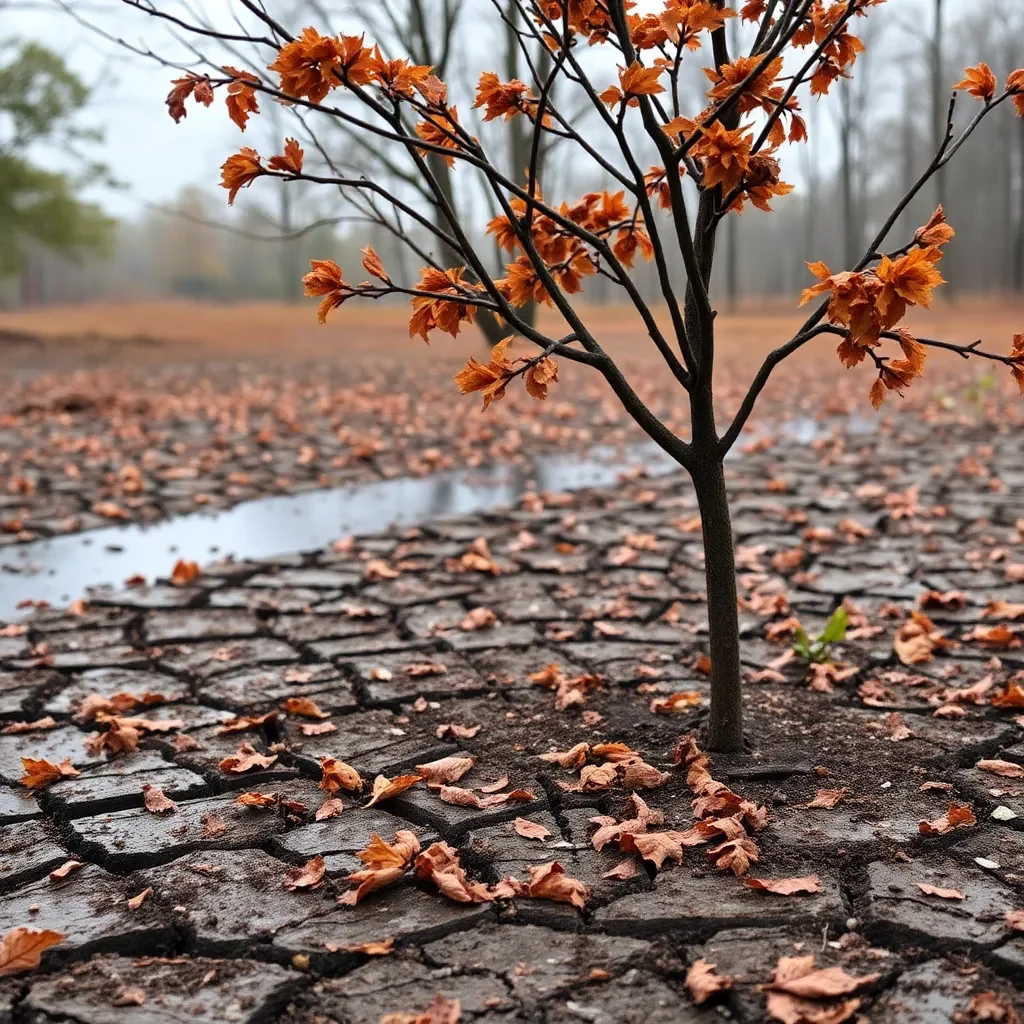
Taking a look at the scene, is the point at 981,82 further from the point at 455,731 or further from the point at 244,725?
the point at 244,725

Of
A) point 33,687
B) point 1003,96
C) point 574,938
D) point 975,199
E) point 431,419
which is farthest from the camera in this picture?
point 975,199

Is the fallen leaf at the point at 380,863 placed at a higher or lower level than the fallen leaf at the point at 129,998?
higher

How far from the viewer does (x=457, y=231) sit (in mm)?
2510

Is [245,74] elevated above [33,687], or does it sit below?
above

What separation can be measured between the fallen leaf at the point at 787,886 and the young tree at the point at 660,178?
661mm

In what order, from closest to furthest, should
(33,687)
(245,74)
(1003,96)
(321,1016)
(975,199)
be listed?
(321,1016) < (245,74) < (1003,96) < (33,687) < (975,199)

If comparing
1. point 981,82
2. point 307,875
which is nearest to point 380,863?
point 307,875

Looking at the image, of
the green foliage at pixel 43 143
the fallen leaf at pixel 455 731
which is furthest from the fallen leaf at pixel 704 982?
the green foliage at pixel 43 143

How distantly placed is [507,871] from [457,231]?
56.2 inches

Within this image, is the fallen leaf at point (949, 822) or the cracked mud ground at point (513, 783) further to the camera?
the fallen leaf at point (949, 822)

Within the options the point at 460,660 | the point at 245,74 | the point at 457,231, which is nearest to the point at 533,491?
the point at 460,660

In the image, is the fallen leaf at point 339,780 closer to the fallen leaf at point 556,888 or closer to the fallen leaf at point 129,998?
the fallen leaf at point 556,888

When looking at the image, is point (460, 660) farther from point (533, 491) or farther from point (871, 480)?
point (871, 480)

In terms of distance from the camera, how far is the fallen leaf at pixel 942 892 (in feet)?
6.86
